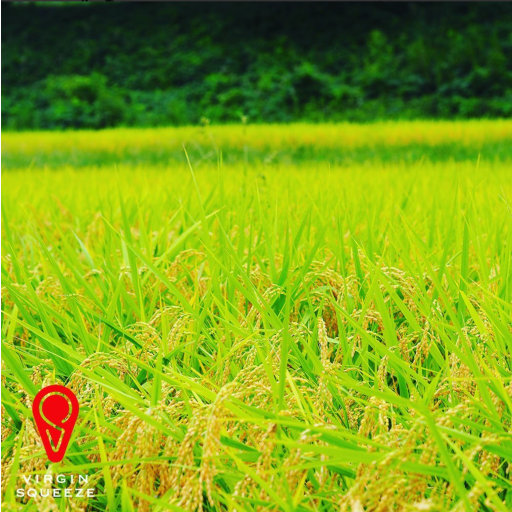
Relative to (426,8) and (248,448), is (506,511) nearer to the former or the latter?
(248,448)

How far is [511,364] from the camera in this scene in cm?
79

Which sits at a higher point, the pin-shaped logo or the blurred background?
the blurred background

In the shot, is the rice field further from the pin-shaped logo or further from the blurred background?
the blurred background

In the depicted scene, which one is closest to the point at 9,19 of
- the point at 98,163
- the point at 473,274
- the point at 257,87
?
the point at 257,87

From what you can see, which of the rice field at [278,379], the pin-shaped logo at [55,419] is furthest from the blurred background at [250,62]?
the pin-shaped logo at [55,419]

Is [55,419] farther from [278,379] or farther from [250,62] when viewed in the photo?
[250,62]

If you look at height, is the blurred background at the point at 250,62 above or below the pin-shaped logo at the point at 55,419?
above

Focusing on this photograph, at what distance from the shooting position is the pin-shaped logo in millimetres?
677

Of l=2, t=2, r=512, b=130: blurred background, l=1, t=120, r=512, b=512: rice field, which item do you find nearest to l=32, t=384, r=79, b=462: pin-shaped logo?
l=1, t=120, r=512, b=512: rice field

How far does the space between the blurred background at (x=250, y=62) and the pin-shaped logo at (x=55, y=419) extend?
6808 mm

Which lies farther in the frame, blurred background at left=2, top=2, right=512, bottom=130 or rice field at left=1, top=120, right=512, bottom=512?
blurred background at left=2, top=2, right=512, bottom=130

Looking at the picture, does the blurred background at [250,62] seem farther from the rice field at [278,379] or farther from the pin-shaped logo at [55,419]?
the pin-shaped logo at [55,419]

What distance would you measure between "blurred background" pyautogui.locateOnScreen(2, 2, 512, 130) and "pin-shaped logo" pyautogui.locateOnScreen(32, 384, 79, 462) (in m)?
6.81

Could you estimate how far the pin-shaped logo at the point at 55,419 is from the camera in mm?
677
